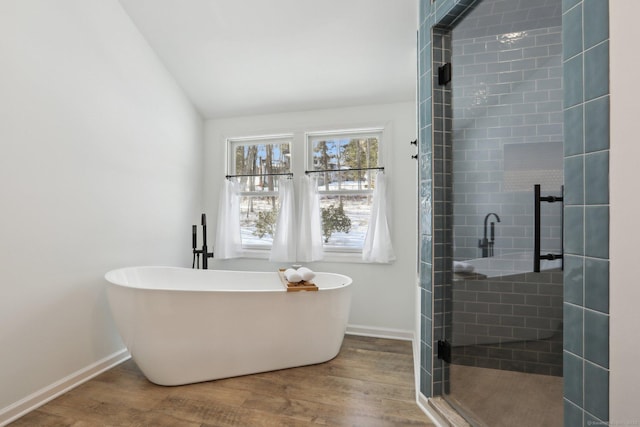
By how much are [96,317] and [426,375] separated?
2268 mm

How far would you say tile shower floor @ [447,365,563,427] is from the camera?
140cm

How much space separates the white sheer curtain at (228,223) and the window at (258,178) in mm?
125

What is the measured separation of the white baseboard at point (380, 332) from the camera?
3137 millimetres

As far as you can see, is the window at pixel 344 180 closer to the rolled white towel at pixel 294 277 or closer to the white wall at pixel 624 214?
the rolled white towel at pixel 294 277

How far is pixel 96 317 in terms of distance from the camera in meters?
2.44

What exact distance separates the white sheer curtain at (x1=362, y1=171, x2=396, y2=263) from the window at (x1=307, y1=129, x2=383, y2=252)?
0.18m

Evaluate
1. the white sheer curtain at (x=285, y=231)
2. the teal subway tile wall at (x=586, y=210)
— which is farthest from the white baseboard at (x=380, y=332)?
the teal subway tile wall at (x=586, y=210)

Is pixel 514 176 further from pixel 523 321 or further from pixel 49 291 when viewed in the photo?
pixel 49 291

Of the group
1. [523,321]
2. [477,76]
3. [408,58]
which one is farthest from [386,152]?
[523,321]

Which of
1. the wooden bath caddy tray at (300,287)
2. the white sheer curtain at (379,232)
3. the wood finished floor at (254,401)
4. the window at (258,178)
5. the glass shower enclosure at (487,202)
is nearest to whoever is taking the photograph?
the glass shower enclosure at (487,202)

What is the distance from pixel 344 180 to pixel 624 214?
2656 millimetres

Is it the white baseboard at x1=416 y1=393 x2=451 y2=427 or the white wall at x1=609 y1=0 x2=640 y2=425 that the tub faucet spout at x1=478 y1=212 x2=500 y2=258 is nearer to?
the white baseboard at x1=416 y1=393 x2=451 y2=427

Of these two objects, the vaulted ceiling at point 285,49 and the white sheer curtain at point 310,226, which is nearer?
the vaulted ceiling at point 285,49

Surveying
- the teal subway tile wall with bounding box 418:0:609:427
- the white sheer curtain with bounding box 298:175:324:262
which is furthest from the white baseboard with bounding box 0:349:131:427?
the teal subway tile wall with bounding box 418:0:609:427
